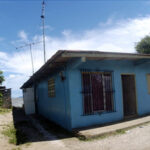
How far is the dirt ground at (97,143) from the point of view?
4379 millimetres

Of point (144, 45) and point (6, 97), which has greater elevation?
point (144, 45)

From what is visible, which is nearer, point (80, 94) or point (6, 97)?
point (80, 94)

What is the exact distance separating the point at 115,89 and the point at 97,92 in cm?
97

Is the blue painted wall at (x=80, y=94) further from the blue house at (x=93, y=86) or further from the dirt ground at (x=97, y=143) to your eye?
the dirt ground at (x=97, y=143)

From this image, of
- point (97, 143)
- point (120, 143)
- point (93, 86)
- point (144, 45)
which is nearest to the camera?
point (120, 143)

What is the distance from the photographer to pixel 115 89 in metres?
7.04

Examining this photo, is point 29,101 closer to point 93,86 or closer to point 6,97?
point 6,97

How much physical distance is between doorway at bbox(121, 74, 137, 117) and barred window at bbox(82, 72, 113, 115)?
165cm

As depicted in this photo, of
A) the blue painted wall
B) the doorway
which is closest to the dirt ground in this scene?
the blue painted wall

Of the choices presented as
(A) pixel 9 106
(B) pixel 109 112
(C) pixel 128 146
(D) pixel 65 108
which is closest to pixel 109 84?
(B) pixel 109 112

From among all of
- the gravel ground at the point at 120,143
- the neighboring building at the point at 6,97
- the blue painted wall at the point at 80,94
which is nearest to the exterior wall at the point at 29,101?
the neighboring building at the point at 6,97

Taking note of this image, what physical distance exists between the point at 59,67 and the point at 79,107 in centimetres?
185

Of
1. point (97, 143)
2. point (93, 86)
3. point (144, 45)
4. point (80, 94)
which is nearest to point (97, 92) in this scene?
point (93, 86)

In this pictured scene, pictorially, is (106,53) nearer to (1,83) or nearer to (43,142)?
(43,142)
